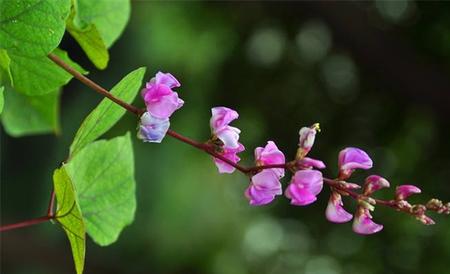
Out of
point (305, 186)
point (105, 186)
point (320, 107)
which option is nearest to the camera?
point (305, 186)

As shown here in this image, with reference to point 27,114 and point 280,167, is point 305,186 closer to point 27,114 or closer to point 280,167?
point 280,167

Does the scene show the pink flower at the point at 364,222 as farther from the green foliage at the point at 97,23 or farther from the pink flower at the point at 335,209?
the green foliage at the point at 97,23

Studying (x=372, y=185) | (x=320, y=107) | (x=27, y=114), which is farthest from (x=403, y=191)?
(x=320, y=107)

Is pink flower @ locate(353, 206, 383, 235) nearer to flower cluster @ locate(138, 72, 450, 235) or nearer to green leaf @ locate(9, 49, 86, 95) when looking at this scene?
flower cluster @ locate(138, 72, 450, 235)

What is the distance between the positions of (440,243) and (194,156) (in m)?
0.84

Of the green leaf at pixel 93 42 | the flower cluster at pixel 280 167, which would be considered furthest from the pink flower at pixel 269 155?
the green leaf at pixel 93 42

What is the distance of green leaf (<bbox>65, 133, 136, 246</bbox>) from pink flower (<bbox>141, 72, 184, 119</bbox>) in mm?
104

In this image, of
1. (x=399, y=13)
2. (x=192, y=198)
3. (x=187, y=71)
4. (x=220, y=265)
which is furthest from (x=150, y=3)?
(x=399, y=13)

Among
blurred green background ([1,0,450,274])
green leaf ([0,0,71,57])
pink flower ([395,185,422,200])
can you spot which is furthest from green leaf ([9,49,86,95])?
blurred green background ([1,0,450,274])

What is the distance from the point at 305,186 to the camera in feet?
0.70

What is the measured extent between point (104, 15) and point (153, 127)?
0.14 metres

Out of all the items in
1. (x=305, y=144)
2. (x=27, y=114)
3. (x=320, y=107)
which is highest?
(x=305, y=144)

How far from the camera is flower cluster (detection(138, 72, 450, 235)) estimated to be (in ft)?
0.71

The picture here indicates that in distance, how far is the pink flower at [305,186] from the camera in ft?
0.69
